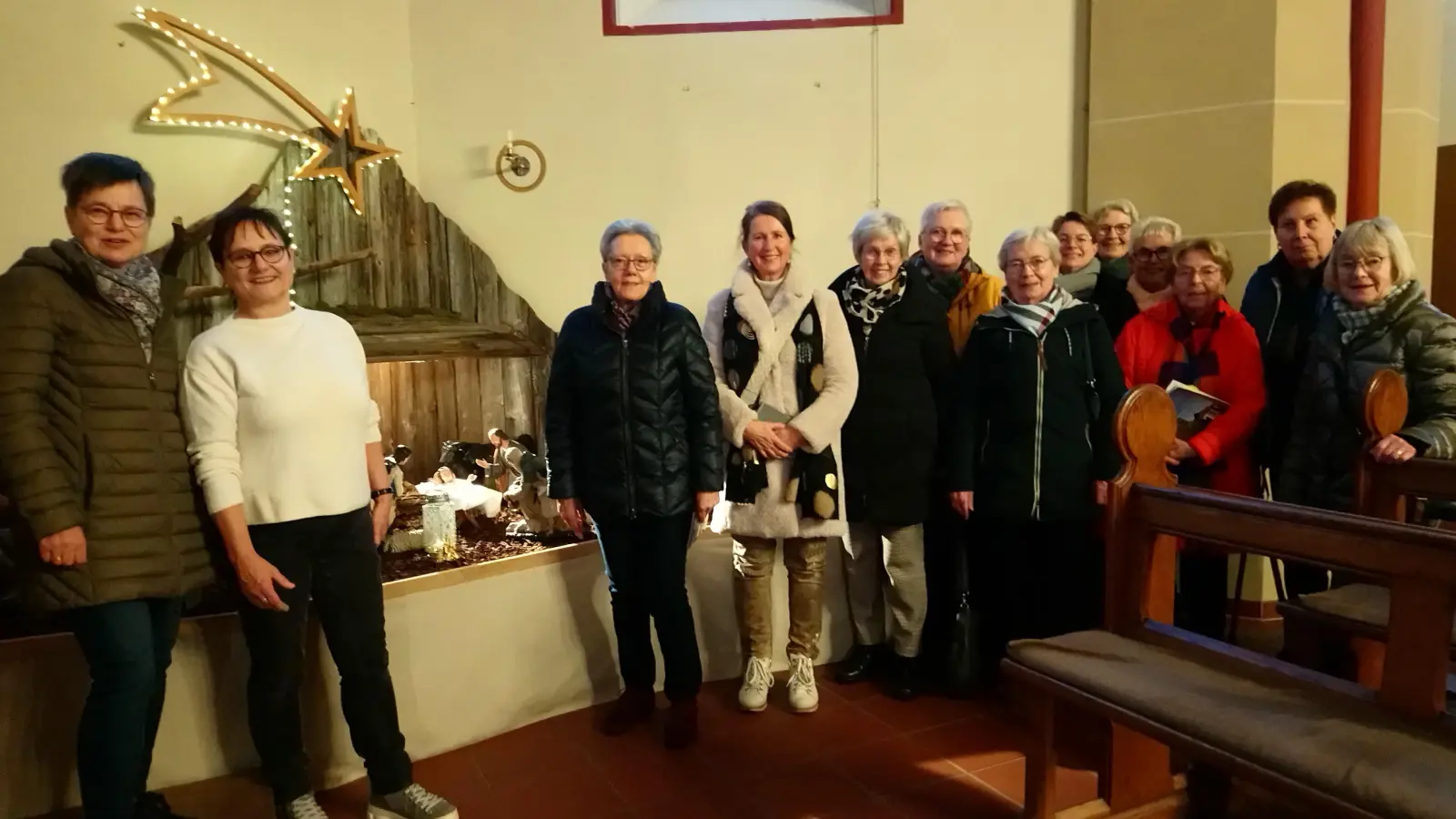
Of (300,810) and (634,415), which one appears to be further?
(634,415)

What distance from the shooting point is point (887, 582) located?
109 inches

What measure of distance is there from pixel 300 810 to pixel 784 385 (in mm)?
1533

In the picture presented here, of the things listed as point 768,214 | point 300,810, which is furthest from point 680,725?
point 768,214

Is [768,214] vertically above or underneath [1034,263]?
above

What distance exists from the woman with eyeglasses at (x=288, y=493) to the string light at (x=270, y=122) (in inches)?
55.1

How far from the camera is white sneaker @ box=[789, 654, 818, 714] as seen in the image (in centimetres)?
264

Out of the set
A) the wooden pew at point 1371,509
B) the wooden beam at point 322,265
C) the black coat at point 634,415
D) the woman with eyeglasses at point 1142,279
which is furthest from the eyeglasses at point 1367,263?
the wooden beam at point 322,265

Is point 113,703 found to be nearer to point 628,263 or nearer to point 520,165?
point 628,263

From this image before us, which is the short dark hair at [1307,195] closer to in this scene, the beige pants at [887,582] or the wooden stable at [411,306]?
the beige pants at [887,582]

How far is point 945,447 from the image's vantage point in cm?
271

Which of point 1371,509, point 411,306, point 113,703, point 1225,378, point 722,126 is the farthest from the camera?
point 722,126

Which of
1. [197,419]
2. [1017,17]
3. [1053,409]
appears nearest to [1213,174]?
[1017,17]

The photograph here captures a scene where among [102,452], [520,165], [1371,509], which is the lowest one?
[1371,509]

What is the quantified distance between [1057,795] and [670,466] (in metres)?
1.20
